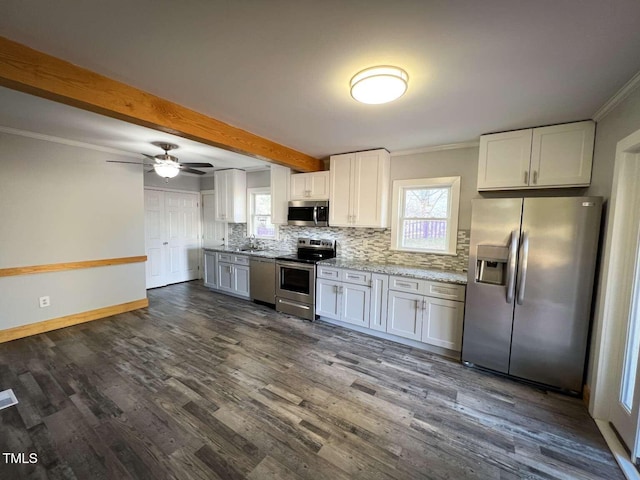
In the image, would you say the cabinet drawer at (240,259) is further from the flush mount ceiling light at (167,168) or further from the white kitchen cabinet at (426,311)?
the white kitchen cabinet at (426,311)

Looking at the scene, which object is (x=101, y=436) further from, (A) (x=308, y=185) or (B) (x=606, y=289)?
(B) (x=606, y=289)

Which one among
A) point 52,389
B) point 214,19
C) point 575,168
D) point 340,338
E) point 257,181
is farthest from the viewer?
point 257,181

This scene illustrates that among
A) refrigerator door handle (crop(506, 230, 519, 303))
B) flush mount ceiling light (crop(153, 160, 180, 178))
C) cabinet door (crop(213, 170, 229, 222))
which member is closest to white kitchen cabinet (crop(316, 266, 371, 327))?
refrigerator door handle (crop(506, 230, 519, 303))

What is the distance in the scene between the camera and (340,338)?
3170mm

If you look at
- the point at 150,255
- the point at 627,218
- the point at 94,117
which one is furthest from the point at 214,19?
the point at 150,255

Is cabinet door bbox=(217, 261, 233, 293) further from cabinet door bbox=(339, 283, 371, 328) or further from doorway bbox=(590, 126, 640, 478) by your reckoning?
doorway bbox=(590, 126, 640, 478)

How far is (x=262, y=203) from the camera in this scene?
16.6ft

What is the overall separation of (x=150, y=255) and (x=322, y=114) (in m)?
4.71

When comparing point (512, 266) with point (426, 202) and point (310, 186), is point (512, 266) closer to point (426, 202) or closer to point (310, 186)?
point (426, 202)

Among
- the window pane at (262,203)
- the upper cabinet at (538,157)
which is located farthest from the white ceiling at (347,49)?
the window pane at (262,203)

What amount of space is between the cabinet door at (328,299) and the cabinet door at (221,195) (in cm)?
271

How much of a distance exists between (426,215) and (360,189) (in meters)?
0.96

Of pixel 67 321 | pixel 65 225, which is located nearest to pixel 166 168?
pixel 65 225

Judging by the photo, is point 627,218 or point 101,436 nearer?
point 101,436
